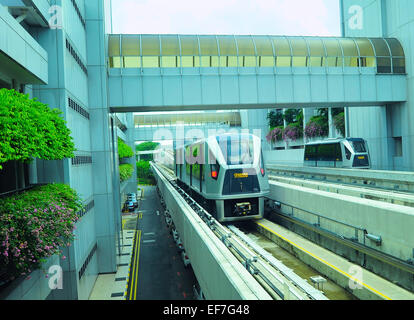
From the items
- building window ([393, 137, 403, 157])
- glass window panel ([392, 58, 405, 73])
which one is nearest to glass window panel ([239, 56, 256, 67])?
glass window panel ([392, 58, 405, 73])

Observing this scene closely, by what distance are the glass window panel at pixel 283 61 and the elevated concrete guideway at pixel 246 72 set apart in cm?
6

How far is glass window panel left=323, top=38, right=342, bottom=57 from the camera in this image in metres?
20.4

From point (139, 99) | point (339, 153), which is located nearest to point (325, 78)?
point (339, 153)

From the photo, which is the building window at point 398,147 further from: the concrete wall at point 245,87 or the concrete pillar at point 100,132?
the concrete pillar at point 100,132

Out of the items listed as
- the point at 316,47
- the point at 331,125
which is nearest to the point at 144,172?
the point at 331,125

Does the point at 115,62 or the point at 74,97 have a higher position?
the point at 115,62

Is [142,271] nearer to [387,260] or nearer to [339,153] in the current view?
[387,260]

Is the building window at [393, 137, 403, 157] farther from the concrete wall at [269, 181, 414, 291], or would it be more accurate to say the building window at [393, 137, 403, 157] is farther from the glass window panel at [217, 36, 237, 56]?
the concrete wall at [269, 181, 414, 291]

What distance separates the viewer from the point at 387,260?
8.20 meters

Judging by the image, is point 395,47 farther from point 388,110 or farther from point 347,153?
point 347,153

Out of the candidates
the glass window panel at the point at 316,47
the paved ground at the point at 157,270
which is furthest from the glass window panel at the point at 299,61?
the paved ground at the point at 157,270

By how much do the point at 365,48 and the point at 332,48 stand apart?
234cm

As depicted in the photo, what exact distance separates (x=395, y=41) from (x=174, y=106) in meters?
15.0

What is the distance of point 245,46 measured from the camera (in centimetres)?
1961
